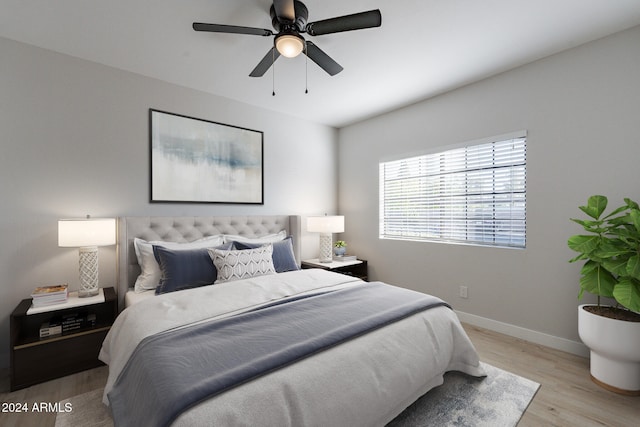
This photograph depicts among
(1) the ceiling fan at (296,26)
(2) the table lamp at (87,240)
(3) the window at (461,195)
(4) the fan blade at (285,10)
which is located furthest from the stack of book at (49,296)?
(3) the window at (461,195)

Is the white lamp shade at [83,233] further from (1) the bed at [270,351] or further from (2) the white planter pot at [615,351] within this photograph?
→ (2) the white planter pot at [615,351]

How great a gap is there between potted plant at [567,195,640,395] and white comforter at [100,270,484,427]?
870 mm

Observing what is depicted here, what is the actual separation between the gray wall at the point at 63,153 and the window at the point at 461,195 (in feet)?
8.19

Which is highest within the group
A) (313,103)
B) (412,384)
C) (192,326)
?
(313,103)

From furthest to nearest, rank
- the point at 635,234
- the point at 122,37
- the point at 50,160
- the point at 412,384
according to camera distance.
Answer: the point at 50,160 → the point at 122,37 → the point at 635,234 → the point at 412,384

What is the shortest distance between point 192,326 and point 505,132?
10.7 ft

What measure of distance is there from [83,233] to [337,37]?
101 inches

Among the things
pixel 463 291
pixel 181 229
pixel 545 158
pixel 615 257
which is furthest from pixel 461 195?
pixel 181 229

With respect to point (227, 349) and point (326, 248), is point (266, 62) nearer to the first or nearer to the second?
point (227, 349)

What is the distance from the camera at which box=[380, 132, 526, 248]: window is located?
293cm

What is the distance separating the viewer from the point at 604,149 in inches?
94.1

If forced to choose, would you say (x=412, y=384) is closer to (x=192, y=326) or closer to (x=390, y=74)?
(x=192, y=326)

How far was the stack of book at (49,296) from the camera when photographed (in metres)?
2.17

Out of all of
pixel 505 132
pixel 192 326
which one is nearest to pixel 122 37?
pixel 192 326
